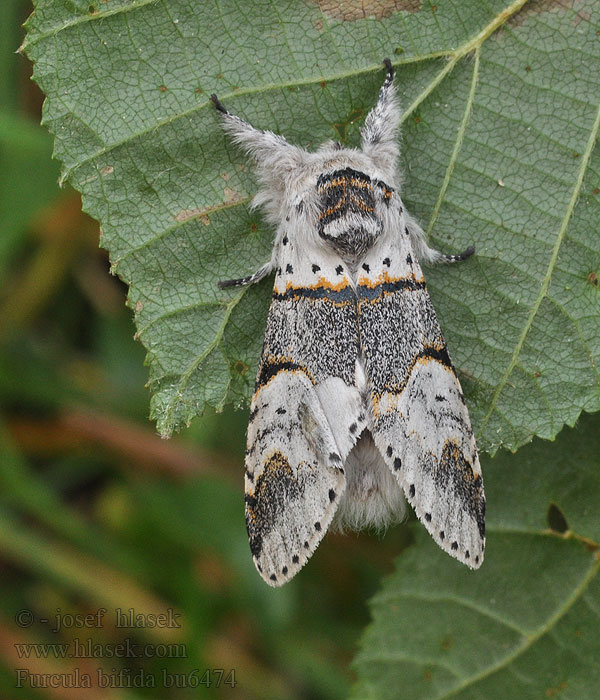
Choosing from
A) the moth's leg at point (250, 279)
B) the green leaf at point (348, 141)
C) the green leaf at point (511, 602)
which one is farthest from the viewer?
the green leaf at point (511, 602)

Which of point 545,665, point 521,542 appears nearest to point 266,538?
point 521,542

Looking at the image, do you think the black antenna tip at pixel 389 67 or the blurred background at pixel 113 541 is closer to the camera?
the black antenna tip at pixel 389 67

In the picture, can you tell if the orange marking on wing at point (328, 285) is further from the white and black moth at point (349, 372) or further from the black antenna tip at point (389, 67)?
the black antenna tip at point (389, 67)

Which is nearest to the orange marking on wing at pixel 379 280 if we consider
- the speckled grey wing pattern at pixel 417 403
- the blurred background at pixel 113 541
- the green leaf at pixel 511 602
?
the speckled grey wing pattern at pixel 417 403

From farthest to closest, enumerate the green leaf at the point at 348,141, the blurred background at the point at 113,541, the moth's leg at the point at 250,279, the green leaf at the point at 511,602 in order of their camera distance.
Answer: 1. the blurred background at the point at 113,541
2. the green leaf at the point at 511,602
3. the moth's leg at the point at 250,279
4. the green leaf at the point at 348,141

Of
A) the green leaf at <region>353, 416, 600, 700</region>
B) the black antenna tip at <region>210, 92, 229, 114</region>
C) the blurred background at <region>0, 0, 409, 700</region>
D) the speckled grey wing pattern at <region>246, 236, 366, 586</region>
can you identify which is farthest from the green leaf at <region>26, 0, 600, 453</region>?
the blurred background at <region>0, 0, 409, 700</region>

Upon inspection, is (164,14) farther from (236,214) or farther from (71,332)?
(71,332)

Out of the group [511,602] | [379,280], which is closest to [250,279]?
[379,280]
